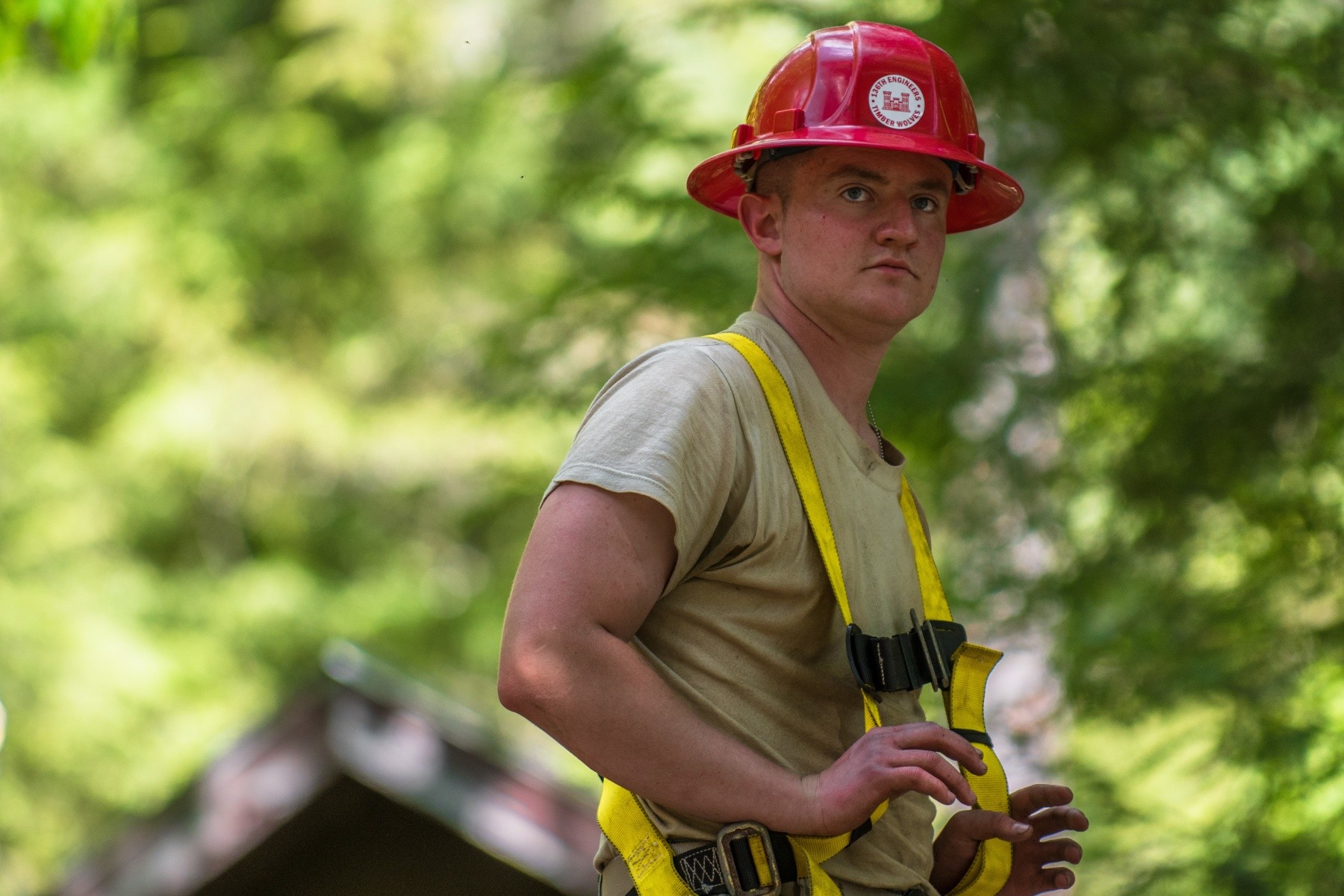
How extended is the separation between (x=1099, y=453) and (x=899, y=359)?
2.97ft

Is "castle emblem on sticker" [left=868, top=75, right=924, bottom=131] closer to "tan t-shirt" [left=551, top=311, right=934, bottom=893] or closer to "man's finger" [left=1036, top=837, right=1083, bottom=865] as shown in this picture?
"tan t-shirt" [left=551, top=311, right=934, bottom=893]

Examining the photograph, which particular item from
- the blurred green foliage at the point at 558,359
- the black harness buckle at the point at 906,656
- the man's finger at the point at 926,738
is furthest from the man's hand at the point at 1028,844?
the blurred green foliage at the point at 558,359

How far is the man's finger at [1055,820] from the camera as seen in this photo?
2.24 meters

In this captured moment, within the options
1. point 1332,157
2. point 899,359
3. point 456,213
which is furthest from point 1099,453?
point 456,213

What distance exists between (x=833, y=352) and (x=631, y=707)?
2.55 ft

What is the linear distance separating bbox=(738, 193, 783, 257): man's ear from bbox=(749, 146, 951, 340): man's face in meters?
0.01

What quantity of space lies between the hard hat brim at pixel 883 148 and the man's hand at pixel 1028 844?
1.03 metres

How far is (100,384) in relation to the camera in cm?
1350

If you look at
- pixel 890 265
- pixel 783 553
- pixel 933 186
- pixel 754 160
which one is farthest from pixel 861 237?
pixel 783 553

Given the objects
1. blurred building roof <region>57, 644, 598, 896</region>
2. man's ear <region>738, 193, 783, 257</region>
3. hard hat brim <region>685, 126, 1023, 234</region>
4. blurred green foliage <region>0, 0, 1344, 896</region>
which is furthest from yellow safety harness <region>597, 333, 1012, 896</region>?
blurred building roof <region>57, 644, 598, 896</region>

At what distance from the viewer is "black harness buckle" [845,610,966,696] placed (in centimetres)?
201

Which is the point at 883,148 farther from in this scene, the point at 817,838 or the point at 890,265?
the point at 817,838

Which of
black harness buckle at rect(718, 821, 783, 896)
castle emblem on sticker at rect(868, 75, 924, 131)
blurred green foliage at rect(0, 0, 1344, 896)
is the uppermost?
blurred green foliage at rect(0, 0, 1344, 896)

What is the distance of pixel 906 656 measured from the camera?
6.82 ft
